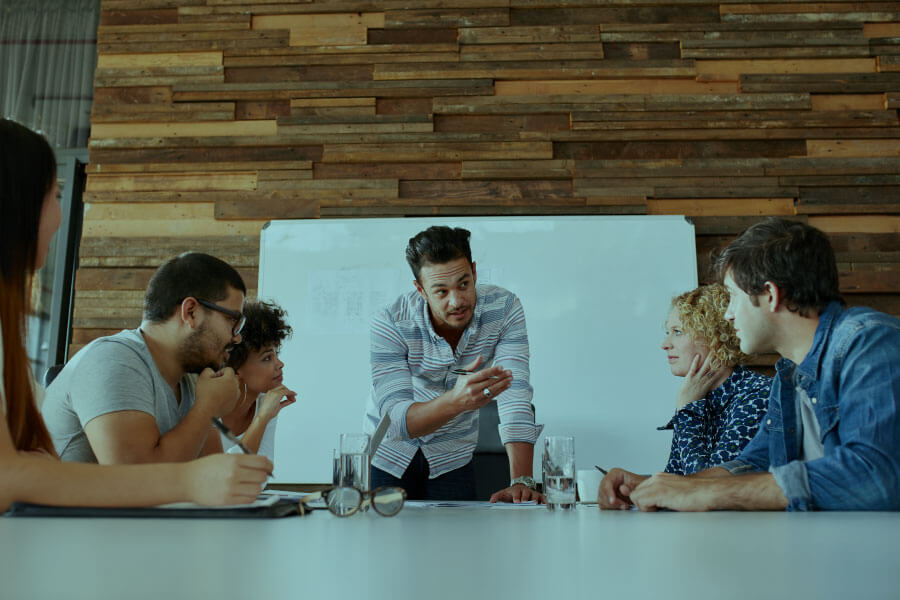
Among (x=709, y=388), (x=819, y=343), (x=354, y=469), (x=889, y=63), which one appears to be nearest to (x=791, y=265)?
(x=819, y=343)

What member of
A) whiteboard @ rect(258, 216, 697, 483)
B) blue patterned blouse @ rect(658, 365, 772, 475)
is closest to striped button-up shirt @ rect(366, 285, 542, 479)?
blue patterned blouse @ rect(658, 365, 772, 475)

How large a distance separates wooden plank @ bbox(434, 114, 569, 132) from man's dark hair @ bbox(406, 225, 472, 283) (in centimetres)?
162

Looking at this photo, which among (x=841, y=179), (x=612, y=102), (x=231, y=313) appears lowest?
(x=231, y=313)

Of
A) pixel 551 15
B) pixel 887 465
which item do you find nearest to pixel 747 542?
pixel 887 465

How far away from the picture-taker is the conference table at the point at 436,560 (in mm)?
520

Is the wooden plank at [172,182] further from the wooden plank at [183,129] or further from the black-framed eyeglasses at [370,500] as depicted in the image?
the black-framed eyeglasses at [370,500]

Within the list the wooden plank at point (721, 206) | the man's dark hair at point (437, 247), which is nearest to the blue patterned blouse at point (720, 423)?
the man's dark hair at point (437, 247)

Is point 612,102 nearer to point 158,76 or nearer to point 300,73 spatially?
point 300,73

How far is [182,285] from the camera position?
1.89 m

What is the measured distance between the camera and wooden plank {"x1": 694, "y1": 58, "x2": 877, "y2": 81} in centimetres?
390

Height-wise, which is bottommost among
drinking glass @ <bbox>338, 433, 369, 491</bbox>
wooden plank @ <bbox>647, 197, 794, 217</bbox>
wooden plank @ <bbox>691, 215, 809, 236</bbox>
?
drinking glass @ <bbox>338, 433, 369, 491</bbox>

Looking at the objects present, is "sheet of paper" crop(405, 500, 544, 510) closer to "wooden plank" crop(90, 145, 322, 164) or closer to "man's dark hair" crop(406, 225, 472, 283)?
"man's dark hair" crop(406, 225, 472, 283)

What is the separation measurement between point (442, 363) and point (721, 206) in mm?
2045

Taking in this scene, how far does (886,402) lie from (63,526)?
1318 mm
